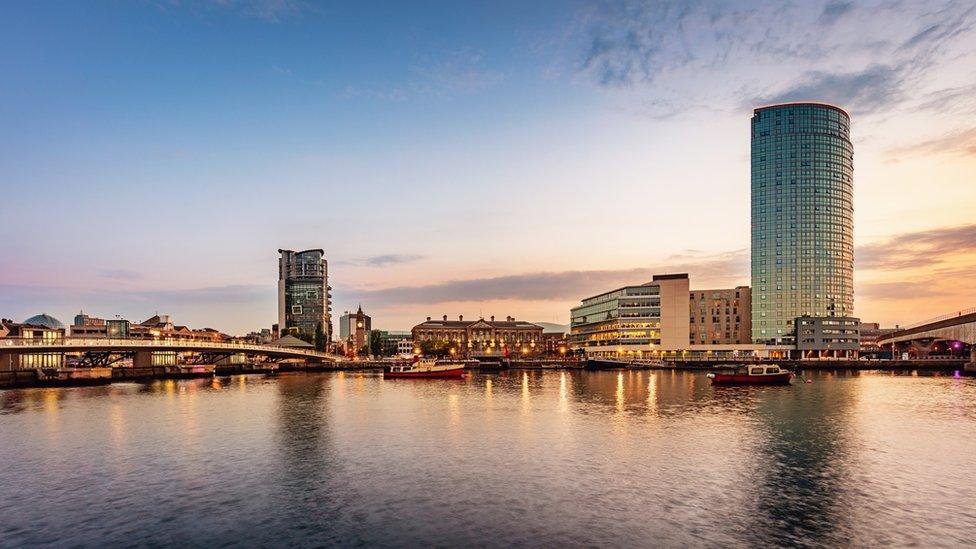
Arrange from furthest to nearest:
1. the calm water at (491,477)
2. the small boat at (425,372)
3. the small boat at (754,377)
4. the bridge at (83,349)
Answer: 1. the small boat at (425,372)
2. the small boat at (754,377)
3. the bridge at (83,349)
4. the calm water at (491,477)

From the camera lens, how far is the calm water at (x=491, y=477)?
89.0 feet

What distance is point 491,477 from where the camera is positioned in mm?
36906

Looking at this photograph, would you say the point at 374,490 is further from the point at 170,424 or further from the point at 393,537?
the point at 170,424

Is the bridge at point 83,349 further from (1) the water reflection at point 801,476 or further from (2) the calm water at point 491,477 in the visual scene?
(1) the water reflection at point 801,476

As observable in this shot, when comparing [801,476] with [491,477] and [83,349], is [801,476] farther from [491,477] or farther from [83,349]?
[83,349]

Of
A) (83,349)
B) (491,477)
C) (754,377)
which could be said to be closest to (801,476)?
(491,477)

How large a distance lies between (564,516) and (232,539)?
15085 millimetres

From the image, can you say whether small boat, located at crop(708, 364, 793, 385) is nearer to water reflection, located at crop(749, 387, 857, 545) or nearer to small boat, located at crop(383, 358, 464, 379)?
water reflection, located at crop(749, 387, 857, 545)

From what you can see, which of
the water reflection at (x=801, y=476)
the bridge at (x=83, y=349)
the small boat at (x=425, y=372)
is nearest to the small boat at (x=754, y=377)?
the water reflection at (x=801, y=476)

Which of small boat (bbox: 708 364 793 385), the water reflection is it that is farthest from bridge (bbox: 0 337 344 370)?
small boat (bbox: 708 364 793 385)

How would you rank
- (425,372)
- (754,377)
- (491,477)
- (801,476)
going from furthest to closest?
(425,372), (754,377), (491,477), (801,476)

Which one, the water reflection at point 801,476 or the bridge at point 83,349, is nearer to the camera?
Answer: the water reflection at point 801,476

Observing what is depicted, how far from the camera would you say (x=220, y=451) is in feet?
150

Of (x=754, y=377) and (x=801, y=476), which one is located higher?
(x=801, y=476)
